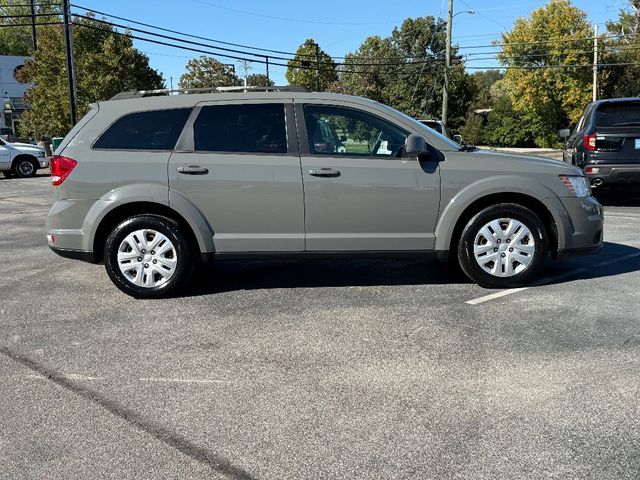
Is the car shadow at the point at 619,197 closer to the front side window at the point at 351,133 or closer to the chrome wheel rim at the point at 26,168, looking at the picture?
the front side window at the point at 351,133

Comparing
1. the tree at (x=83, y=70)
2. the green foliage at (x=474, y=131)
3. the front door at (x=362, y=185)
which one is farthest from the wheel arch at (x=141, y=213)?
the green foliage at (x=474, y=131)

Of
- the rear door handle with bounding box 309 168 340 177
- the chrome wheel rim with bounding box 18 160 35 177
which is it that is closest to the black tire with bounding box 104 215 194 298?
the rear door handle with bounding box 309 168 340 177

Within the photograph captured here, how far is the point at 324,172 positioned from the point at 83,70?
2825 cm

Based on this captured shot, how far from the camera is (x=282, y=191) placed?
17.2ft

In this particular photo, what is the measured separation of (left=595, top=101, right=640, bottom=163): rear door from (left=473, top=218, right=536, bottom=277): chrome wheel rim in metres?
5.51

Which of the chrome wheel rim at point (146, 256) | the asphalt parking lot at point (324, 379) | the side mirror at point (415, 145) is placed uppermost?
the side mirror at point (415, 145)

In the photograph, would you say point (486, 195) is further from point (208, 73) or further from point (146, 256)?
point (208, 73)

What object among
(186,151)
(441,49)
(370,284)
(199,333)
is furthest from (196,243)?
(441,49)

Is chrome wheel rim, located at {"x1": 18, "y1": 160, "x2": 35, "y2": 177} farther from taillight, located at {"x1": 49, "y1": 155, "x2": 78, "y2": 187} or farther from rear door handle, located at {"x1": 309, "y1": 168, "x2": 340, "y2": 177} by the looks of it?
rear door handle, located at {"x1": 309, "y1": 168, "x2": 340, "y2": 177}

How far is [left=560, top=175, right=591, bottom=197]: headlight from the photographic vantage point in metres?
5.43

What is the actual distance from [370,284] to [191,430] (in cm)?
307

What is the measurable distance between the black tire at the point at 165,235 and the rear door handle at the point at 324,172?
1307 millimetres

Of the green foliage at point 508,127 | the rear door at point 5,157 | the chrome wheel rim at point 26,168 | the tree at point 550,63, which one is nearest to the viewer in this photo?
the rear door at point 5,157

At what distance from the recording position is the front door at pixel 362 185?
5.26 metres
